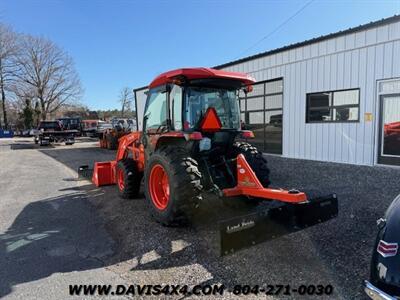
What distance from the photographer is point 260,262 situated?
3.29 m

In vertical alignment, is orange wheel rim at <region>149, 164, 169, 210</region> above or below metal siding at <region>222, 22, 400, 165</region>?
below

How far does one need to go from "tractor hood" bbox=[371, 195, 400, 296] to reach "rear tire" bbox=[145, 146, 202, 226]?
88.1 inches

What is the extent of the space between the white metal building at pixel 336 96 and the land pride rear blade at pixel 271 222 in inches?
250

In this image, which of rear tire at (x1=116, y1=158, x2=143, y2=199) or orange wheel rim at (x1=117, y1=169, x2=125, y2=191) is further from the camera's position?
orange wheel rim at (x1=117, y1=169, x2=125, y2=191)

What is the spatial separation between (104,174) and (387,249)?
21.6 ft

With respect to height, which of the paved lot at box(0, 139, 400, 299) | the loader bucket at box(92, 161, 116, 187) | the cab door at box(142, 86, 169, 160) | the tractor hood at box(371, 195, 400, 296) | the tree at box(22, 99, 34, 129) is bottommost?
the paved lot at box(0, 139, 400, 299)

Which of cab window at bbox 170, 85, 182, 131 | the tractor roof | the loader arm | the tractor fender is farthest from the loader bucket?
the tractor roof

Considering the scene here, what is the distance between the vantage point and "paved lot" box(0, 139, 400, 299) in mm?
2998

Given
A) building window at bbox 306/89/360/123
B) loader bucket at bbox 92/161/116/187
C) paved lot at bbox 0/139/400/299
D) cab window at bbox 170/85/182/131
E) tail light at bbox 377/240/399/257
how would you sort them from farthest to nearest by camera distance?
building window at bbox 306/89/360/123, loader bucket at bbox 92/161/116/187, cab window at bbox 170/85/182/131, paved lot at bbox 0/139/400/299, tail light at bbox 377/240/399/257

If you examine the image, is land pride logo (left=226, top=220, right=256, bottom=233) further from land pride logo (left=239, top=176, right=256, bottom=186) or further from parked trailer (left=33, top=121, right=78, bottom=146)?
parked trailer (left=33, top=121, right=78, bottom=146)

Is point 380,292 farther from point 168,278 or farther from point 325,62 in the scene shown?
point 325,62

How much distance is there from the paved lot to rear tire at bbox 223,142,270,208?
0.34m

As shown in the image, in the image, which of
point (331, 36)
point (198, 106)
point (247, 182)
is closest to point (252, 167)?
point (247, 182)

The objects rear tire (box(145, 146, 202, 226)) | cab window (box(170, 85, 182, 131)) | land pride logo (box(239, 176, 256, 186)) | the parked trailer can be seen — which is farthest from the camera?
the parked trailer
